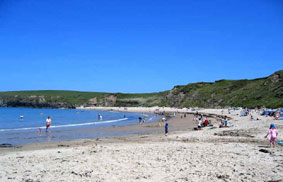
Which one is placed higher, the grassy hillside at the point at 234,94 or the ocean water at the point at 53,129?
the grassy hillside at the point at 234,94

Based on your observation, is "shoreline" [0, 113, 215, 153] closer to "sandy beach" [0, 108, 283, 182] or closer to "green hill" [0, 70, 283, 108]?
"sandy beach" [0, 108, 283, 182]

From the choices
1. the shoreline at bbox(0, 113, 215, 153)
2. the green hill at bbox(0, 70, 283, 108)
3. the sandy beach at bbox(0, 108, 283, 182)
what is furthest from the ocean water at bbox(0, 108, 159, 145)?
the green hill at bbox(0, 70, 283, 108)

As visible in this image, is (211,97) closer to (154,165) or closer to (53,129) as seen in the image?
(53,129)

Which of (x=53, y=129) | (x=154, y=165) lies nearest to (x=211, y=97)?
(x=53, y=129)

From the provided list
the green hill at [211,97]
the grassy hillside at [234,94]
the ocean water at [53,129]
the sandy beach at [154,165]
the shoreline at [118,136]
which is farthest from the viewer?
the green hill at [211,97]

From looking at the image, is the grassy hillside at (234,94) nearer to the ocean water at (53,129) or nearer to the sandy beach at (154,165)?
the ocean water at (53,129)

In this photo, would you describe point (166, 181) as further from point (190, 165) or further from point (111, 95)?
point (111, 95)

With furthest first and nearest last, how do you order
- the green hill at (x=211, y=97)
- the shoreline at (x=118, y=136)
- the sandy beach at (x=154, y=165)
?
the green hill at (x=211, y=97), the shoreline at (x=118, y=136), the sandy beach at (x=154, y=165)

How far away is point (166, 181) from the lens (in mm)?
8086

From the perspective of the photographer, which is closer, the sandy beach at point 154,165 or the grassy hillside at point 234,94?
the sandy beach at point 154,165

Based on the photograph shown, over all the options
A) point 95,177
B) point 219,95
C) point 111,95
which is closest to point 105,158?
point 95,177

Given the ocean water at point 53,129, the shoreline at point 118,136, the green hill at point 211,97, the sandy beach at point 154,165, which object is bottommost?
the ocean water at point 53,129

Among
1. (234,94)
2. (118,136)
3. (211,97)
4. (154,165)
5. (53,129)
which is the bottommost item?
(53,129)

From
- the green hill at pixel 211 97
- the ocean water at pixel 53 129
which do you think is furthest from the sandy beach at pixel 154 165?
the green hill at pixel 211 97
